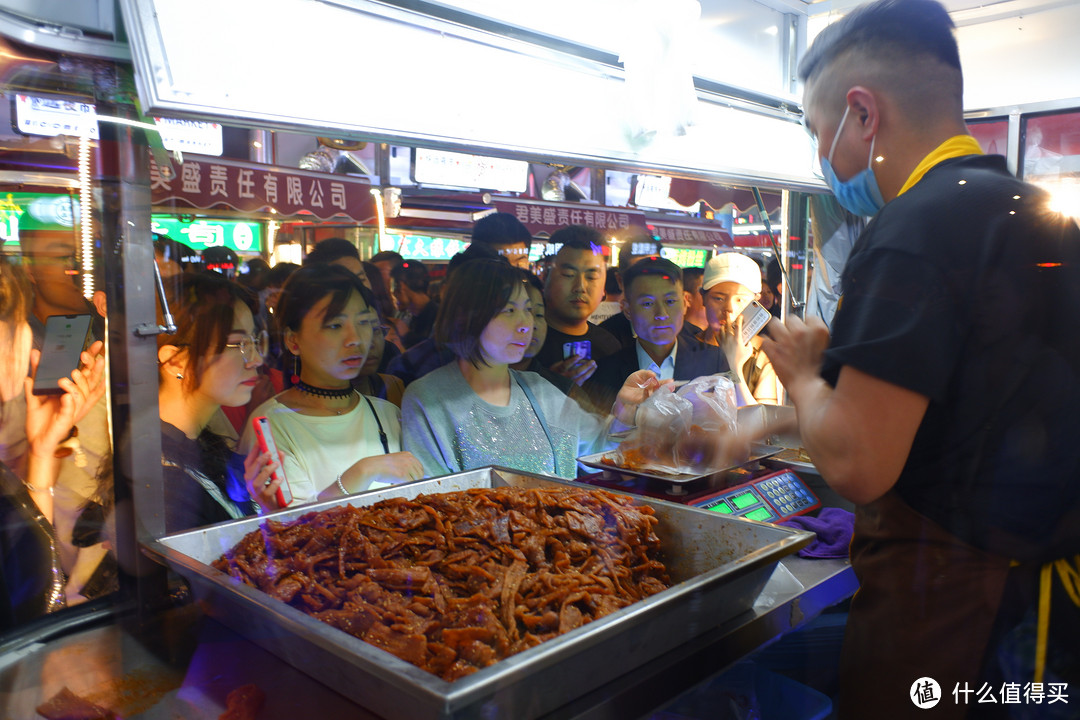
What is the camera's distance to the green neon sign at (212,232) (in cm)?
151

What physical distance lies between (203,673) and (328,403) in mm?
817

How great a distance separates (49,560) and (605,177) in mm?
1961

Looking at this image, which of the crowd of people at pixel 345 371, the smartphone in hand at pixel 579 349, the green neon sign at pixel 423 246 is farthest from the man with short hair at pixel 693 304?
the green neon sign at pixel 423 246

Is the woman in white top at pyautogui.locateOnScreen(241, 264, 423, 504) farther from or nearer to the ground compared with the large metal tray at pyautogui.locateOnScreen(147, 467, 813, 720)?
farther from the ground

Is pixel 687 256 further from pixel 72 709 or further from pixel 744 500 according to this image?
pixel 72 709

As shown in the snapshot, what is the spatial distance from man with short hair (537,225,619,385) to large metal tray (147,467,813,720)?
0.94m

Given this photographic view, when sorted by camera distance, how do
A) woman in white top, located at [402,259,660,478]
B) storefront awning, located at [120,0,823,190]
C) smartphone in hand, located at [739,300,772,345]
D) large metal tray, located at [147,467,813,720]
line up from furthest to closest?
1. smartphone in hand, located at [739,300,772,345]
2. woman in white top, located at [402,259,660,478]
3. storefront awning, located at [120,0,823,190]
4. large metal tray, located at [147,467,813,720]

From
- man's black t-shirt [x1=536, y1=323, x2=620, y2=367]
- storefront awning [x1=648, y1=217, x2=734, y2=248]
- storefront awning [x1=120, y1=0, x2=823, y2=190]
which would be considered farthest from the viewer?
storefront awning [x1=648, y1=217, x2=734, y2=248]

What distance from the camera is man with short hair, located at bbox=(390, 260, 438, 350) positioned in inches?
81.6

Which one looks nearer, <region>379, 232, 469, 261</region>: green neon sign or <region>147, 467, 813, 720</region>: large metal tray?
<region>147, 467, 813, 720</region>: large metal tray

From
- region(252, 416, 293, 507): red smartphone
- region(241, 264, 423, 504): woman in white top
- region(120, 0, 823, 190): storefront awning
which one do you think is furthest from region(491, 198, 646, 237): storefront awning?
region(252, 416, 293, 507): red smartphone

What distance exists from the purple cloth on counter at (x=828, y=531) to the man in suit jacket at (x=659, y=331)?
2.63ft

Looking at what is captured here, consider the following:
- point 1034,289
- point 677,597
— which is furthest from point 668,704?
point 1034,289

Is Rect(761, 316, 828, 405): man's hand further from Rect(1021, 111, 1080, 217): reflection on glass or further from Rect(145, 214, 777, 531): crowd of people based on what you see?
Rect(145, 214, 777, 531): crowd of people
